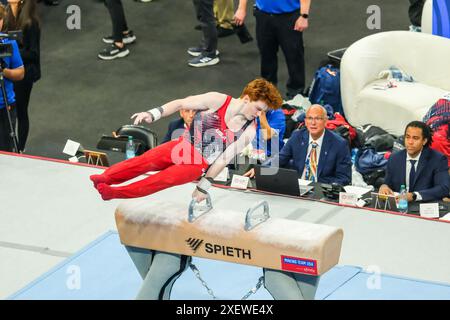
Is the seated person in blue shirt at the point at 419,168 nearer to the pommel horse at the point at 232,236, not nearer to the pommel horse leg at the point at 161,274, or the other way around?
the pommel horse at the point at 232,236

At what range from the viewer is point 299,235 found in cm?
508

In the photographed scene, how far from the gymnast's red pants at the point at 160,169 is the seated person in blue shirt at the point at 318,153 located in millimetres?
1821

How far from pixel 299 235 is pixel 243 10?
492 centimetres

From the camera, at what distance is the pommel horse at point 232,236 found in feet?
16.5

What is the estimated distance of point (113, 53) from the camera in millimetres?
11016

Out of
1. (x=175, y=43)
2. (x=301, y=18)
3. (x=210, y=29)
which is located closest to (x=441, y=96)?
(x=301, y=18)

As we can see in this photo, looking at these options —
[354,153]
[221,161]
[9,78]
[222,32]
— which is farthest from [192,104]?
[222,32]

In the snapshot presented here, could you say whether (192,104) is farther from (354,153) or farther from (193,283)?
(354,153)

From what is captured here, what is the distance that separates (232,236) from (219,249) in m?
0.12

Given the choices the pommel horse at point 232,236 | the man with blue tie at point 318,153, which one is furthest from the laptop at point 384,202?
the pommel horse at point 232,236

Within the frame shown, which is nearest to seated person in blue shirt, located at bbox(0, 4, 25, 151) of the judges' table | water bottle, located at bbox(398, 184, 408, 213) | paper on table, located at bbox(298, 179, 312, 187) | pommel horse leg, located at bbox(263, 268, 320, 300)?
the judges' table

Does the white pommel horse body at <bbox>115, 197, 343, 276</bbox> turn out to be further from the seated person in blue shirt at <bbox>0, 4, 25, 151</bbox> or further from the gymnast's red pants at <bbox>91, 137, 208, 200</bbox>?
the seated person in blue shirt at <bbox>0, 4, 25, 151</bbox>

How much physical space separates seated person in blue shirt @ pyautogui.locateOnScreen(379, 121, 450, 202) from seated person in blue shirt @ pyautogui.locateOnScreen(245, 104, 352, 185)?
331 mm
